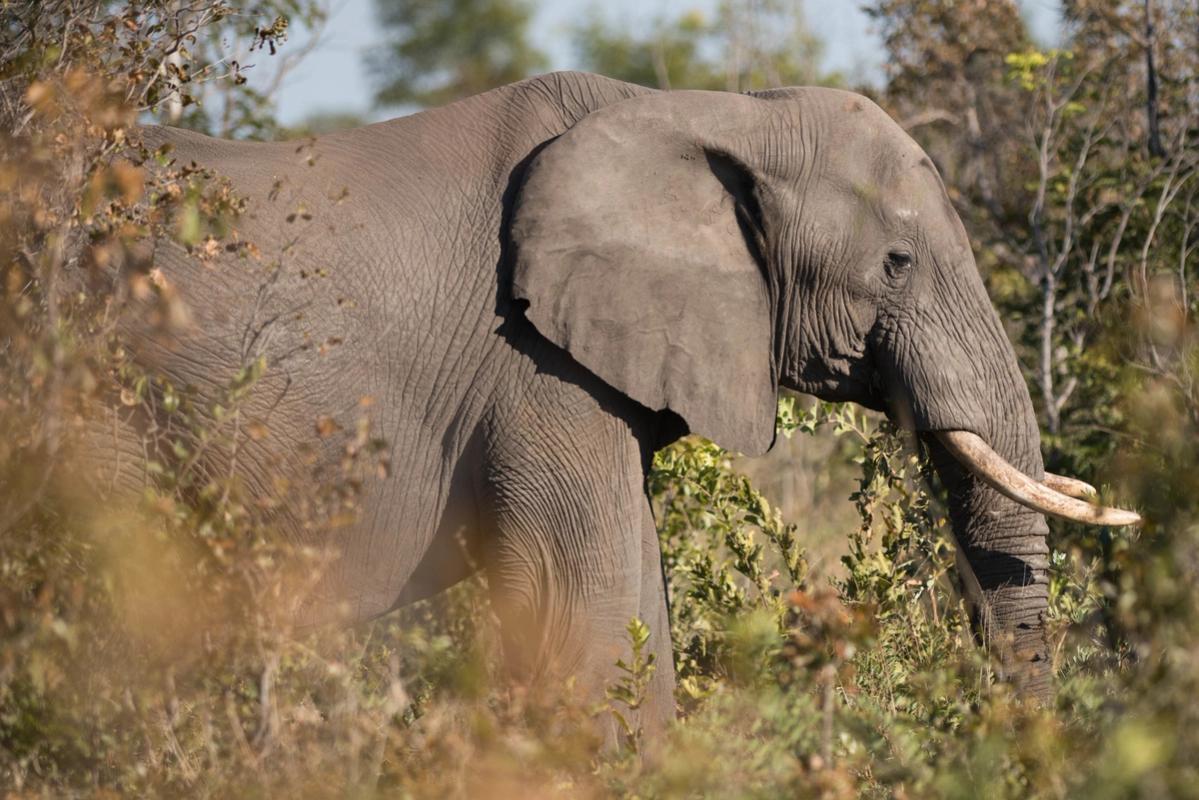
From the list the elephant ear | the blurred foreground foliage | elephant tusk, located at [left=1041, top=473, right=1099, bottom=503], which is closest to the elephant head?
the elephant ear

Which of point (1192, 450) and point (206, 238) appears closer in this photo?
point (1192, 450)

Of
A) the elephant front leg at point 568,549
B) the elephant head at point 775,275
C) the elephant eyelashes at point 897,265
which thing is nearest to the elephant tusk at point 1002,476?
the elephant head at point 775,275

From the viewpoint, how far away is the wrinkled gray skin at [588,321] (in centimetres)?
527

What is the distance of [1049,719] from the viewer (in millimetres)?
4301

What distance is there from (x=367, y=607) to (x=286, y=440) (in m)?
0.70

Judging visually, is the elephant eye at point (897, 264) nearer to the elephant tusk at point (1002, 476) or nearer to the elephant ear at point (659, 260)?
the elephant ear at point (659, 260)

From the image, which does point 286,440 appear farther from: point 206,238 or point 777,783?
point 777,783

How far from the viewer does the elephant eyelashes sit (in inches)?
217

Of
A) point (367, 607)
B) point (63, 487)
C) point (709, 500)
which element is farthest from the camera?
point (709, 500)

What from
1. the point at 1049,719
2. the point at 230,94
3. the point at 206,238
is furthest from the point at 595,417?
the point at 230,94

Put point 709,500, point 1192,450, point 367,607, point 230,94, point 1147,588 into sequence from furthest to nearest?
point 230,94
point 709,500
point 367,607
point 1192,450
point 1147,588

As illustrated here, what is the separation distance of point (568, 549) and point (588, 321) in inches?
28.7

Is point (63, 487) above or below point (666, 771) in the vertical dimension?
above

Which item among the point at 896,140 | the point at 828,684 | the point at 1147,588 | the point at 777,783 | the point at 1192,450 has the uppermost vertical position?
the point at 896,140
